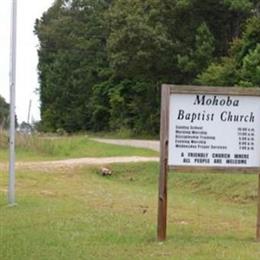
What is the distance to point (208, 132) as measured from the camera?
1027cm

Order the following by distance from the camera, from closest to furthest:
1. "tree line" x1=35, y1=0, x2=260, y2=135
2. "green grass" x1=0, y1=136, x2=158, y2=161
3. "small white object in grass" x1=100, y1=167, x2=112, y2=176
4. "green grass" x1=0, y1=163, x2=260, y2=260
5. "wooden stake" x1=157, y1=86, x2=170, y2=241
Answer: "green grass" x1=0, y1=163, x2=260, y2=260 < "wooden stake" x1=157, y1=86, x2=170, y2=241 < "small white object in grass" x1=100, y1=167, x2=112, y2=176 < "green grass" x1=0, y1=136, x2=158, y2=161 < "tree line" x1=35, y1=0, x2=260, y2=135

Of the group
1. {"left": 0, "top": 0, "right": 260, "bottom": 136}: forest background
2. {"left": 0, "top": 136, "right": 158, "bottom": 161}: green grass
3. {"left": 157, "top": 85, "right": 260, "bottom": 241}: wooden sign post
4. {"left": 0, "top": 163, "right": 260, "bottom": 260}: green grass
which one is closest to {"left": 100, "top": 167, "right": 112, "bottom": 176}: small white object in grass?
{"left": 0, "top": 163, "right": 260, "bottom": 260}: green grass

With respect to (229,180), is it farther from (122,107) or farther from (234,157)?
(122,107)

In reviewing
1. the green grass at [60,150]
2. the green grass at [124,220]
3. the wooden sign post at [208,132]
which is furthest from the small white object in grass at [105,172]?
the wooden sign post at [208,132]

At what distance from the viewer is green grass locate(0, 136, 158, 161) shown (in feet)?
114

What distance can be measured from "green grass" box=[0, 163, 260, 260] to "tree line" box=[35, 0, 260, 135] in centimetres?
2431

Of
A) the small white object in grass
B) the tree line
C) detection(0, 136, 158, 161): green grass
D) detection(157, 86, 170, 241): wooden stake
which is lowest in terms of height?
the small white object in grass

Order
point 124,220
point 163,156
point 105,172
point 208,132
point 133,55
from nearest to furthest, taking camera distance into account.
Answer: point 163,156 → point 208,132 → point 124,220 → point 105,172 → point 133,55

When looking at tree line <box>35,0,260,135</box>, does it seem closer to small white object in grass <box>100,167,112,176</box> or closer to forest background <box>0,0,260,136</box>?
forest background <box>0,0,260,136</box>

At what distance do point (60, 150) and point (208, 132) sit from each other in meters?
27.5

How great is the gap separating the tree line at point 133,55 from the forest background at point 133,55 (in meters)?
0.06

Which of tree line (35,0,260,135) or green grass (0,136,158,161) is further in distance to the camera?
tree line (35,0,260,135)

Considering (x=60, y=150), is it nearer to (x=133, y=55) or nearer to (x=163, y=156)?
(x=133, y=55)

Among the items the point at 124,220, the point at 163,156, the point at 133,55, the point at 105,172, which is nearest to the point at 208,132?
the point at 163,156
